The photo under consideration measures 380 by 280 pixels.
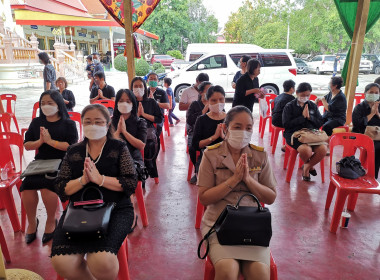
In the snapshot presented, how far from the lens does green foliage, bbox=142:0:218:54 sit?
27.3 meters

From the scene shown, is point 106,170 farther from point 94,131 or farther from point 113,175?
point 94,131

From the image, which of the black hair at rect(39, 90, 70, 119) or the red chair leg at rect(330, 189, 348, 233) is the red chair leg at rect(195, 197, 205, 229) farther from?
the black hair at rect(39, 90, 70, 119)

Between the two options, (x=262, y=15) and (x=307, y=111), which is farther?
(x=262, y=15)

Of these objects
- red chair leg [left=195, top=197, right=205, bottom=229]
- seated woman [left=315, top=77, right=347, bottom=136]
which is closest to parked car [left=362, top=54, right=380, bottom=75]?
seated woman [left=315, top=77, right=347, bottom=136]

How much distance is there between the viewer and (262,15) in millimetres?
24156

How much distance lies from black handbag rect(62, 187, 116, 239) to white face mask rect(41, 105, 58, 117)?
118 centimetres

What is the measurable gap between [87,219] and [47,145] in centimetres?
131

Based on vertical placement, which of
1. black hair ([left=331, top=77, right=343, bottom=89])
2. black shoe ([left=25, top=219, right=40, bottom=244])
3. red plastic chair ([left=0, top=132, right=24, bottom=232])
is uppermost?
black hair ([left=331, top=77, right=343, bottom=89])

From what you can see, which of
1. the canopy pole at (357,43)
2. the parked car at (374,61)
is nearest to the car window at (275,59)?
the canopy pole at (357,43)

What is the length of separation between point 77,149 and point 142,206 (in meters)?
1.02

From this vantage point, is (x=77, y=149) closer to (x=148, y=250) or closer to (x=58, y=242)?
(x=58, y=242)

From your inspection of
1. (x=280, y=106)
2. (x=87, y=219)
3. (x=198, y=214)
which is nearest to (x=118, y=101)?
(x=198, y=214)

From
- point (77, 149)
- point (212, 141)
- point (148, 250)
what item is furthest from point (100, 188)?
point (212, 141)

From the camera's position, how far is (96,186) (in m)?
2.03
